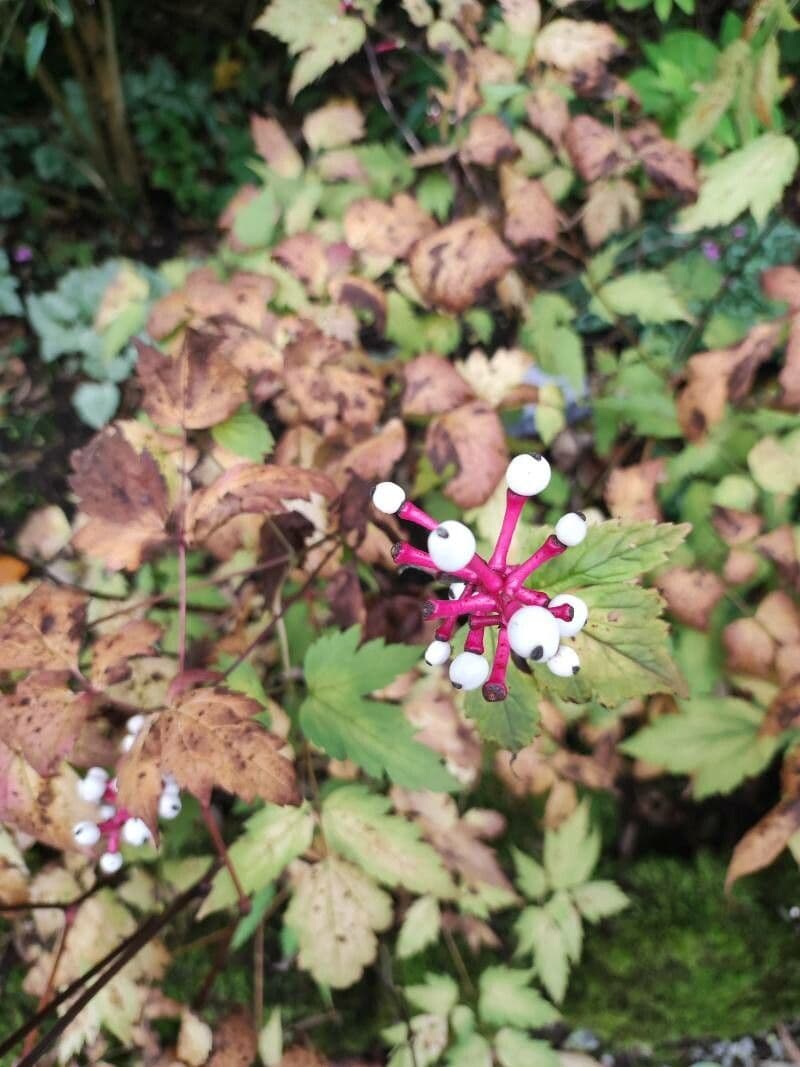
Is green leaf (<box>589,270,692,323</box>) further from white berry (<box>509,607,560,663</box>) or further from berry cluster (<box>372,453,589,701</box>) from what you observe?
white berry (<box>509,607,560,663</box>)

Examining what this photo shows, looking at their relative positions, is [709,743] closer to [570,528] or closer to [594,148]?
[570,528]

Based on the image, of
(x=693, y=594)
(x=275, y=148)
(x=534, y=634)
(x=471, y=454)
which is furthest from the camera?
(x=275, y=148)

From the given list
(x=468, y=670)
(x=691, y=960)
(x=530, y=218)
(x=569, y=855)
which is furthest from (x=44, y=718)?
(x=691, y=960)

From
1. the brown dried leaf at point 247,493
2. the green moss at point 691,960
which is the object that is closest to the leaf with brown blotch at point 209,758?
the brown dried leaf at point 247,493

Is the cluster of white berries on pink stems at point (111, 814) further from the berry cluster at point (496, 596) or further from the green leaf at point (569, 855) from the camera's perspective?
the green leaf at point (569, 855)

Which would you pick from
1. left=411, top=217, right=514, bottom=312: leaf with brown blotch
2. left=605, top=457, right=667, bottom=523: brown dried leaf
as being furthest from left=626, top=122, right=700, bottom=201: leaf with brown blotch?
left=605, top=457, right=667, bottom=523: brown dried leaf

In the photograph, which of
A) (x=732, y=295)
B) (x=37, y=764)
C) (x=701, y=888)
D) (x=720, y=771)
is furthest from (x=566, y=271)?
(x=37, y=764)
